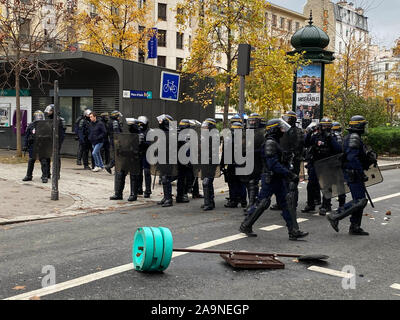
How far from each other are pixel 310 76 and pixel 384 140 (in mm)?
6638

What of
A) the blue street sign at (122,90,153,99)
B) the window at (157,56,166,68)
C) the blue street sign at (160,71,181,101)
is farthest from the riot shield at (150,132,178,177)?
the window at (157,56,166,68)

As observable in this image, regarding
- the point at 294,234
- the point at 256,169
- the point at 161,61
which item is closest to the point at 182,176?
the point at 256,169

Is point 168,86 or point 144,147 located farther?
point 168,86

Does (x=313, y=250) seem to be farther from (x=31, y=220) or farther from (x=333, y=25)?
(x=333, y=25)

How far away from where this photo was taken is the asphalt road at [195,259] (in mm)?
4938

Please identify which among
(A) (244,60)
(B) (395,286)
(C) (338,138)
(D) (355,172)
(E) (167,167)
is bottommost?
(B) (395,286)

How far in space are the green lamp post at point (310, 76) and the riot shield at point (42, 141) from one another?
884 cm

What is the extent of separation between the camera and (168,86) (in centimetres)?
1348

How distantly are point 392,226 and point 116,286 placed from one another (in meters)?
5.34

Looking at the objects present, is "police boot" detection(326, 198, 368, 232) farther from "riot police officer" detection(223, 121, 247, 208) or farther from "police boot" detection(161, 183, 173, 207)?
"police boot" detection(161, 183, 173, 207)

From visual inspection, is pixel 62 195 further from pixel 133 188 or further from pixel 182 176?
pixel 182 176

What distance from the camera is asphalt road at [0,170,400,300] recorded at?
4.94 m

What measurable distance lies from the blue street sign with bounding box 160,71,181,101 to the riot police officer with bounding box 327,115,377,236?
257 inches
